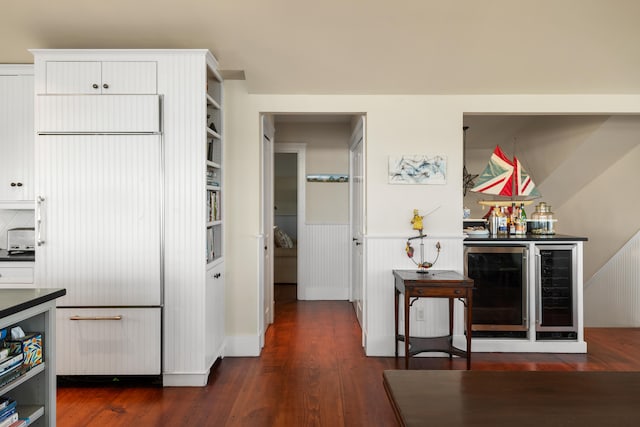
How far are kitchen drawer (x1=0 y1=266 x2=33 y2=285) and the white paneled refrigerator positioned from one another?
0.24 m

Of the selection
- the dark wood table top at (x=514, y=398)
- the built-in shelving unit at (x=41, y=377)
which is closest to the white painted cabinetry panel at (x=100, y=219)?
the built-in shelving unit at (x=41, y=377)

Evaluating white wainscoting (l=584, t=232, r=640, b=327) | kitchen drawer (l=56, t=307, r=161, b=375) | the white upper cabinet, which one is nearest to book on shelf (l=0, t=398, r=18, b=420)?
kitchen drawer (l=56, t=307, r=161, b=375)

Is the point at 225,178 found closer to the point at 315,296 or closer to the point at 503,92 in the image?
the point at 503,92

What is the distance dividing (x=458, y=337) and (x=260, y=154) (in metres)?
2.27

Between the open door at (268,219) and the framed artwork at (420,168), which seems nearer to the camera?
the framed artwork at (420,168)

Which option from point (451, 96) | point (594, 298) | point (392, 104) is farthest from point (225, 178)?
point (594, 298)

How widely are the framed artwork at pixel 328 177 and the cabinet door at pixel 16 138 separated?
11.0ft

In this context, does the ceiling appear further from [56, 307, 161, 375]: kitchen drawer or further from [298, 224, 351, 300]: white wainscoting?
[298, 224, 351, 300]: white wainscoting

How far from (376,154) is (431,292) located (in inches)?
47.9

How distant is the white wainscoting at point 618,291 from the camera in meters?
5.16

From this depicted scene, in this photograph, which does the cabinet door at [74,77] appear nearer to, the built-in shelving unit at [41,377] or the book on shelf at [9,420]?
the built-in shelving unit at [41,377]

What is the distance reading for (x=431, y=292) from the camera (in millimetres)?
3176

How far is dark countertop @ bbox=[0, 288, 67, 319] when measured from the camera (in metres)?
1.59

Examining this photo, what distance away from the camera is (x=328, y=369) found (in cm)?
331
